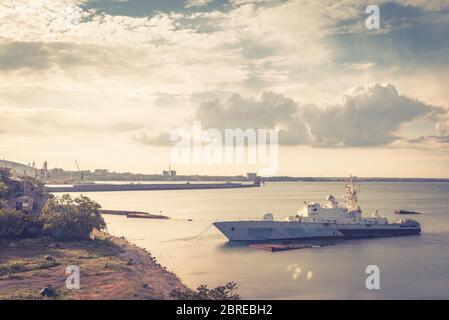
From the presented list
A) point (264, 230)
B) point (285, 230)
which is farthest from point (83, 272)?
point (285, 230)

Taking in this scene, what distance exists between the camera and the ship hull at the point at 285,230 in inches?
3361

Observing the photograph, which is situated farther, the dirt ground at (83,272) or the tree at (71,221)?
the tree at (71,221)

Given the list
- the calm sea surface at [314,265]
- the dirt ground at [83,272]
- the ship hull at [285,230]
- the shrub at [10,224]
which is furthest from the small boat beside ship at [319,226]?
the shrub at [10,224]

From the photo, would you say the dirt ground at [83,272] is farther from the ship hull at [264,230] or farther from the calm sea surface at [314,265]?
the ship hull at [264,230]

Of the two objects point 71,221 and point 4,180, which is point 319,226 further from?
point 4,180

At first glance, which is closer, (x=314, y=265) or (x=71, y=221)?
(x=314, y=265)

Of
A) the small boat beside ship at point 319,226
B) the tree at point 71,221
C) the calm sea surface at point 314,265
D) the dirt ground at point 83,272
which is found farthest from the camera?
the small boat beside ship at point 319,226

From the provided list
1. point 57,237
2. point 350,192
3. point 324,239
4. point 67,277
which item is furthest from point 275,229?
point 67,277

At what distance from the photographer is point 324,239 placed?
88.8m

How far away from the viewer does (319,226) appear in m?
88.8

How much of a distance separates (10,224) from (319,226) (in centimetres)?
6116

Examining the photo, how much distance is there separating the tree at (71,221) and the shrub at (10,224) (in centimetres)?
377
